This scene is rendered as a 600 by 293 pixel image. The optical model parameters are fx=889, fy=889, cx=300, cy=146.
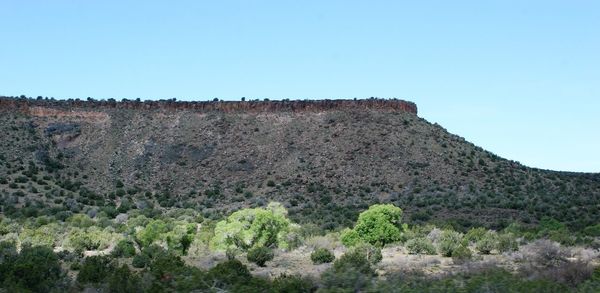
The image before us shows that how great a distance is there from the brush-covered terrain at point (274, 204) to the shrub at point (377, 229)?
72 mm

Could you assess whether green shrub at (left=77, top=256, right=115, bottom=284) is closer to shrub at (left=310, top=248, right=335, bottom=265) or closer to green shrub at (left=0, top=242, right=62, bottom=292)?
green shrub at (left=0, top=242, right=62, bottom=292)

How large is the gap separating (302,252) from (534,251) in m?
11.0

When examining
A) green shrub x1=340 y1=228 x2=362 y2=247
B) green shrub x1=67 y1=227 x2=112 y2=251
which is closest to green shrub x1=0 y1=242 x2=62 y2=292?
green shrub x1=67 y1=227 x2=112 y2=251

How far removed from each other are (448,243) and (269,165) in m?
34.2

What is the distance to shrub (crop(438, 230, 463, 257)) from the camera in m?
37.6

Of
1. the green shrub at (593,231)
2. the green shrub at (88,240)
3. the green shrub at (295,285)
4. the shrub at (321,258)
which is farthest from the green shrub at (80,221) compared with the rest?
the green shrub at (295,285)

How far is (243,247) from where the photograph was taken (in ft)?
133

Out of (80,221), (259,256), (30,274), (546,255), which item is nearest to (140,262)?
(259,256)

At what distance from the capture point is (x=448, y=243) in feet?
125

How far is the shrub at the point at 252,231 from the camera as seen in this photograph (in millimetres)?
40438

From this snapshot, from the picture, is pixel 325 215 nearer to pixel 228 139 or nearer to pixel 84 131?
pixel 228 139

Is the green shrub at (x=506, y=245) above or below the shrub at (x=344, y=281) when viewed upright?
below

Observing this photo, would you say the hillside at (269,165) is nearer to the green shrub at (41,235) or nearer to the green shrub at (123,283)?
the green shrub at (41,235)

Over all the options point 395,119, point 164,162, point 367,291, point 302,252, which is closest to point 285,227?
point 302,252
